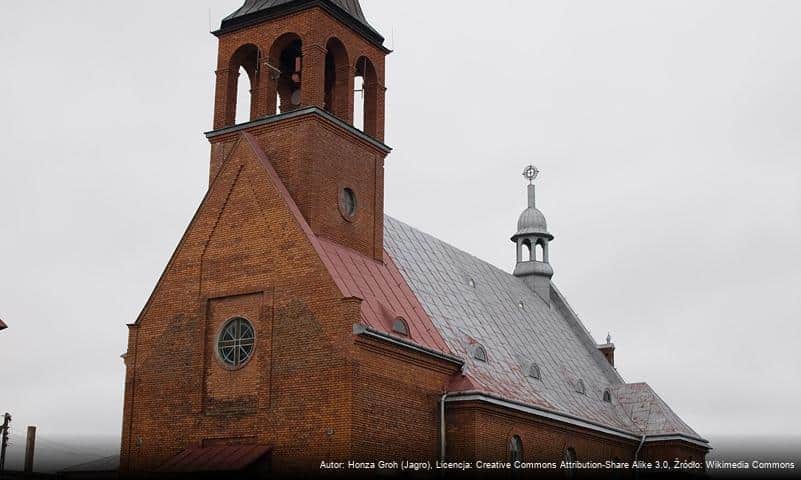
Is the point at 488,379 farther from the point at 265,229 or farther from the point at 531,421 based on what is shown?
the point at 265,229

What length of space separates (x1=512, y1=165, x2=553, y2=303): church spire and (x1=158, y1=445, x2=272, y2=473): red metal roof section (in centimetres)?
2582

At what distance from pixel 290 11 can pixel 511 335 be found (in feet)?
50.1

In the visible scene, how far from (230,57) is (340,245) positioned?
7237 millimetres

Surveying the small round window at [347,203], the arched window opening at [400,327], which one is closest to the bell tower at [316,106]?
the small round window at [347,203]

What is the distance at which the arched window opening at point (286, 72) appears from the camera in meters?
35.6

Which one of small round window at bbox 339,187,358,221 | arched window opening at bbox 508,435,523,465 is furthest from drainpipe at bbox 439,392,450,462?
small round window at bbox 339,187,358,221

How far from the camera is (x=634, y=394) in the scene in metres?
49.8

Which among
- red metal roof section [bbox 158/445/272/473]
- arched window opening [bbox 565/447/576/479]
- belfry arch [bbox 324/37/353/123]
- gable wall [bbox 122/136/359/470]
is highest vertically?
belfry arch [bbox 324/37/353/123]

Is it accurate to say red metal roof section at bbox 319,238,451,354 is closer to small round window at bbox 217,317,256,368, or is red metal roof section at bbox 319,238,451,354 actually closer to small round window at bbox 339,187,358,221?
small round window at bbox 339,187,358,221

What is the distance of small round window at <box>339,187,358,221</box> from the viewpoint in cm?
3491

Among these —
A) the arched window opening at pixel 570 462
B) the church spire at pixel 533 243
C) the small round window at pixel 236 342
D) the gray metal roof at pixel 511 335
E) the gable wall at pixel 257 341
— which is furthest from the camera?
the church spire at pixel 533 243

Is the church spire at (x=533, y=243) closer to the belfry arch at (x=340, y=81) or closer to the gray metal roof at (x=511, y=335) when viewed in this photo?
the gray metal roof at (x=511, y=335)

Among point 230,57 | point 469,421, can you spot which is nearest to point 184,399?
point 469,421

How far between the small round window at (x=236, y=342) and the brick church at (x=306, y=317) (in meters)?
0.05
